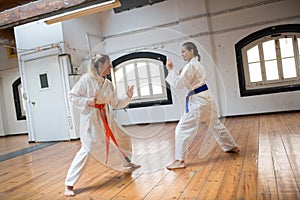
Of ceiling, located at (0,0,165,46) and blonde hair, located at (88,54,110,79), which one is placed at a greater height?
ceiling, located at (0,0,165,46)

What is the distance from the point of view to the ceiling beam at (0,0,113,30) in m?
2.87

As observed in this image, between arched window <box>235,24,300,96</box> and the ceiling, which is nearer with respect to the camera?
the ceiling

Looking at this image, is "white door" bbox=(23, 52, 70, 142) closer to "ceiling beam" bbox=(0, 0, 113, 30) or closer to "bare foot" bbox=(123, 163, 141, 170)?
"ceiling beam" bbox=(0, 0, 113, 30)

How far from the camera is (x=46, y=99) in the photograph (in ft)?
19.5

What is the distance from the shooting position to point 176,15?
6637 mm

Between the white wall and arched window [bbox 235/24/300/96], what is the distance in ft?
0.42

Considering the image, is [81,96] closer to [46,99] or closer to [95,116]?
[95,116]

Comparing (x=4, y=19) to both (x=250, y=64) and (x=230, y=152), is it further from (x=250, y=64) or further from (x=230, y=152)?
(x=250, y=64)

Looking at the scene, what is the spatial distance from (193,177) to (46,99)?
443 centimetres

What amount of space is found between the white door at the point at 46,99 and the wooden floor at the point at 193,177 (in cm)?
197

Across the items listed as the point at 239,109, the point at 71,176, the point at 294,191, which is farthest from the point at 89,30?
the point at 294,191

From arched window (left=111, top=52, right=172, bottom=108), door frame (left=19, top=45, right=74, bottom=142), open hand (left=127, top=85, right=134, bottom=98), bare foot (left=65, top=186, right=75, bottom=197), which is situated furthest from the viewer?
door frame (left=19, top=45, right=74, bottom=142)

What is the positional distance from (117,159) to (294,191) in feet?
5.43

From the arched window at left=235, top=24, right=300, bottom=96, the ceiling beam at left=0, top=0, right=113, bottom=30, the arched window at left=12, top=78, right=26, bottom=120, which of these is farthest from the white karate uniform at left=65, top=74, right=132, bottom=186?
the arched window at left=12, top=78, right=26, bottom=120
